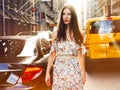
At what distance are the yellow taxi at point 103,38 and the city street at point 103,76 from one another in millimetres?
482

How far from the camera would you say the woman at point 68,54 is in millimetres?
4969

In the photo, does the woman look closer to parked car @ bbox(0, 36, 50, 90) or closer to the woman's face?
the woman's face

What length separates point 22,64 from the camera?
5.99 meters

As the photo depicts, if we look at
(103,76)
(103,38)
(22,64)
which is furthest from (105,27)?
(22,64)

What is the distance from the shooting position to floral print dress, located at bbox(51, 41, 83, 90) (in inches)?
195

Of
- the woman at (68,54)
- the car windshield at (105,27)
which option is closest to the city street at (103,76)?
the car windshield at (105,27)

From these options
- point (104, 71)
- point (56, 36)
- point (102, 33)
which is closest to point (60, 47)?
point (56, 36)

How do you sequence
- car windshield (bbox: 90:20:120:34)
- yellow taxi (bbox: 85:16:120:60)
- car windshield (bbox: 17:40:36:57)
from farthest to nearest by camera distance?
car windshield (bbox: 90:20:120:34) < yellow taxi (bbox: 85:16:120:60) < car windshield (bbox: 17:40:36:57)

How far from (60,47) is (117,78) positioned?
6576 mm

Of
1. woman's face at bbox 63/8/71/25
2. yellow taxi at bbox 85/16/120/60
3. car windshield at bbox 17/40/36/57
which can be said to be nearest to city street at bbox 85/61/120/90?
yellow taxi at bbox 85/16/120/60

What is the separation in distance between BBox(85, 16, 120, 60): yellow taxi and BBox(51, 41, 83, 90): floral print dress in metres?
8.61

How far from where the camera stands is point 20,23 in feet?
150

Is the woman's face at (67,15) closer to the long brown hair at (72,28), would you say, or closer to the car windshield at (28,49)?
the long brown hair at (72,28)

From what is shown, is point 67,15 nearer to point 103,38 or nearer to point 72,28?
point 72,28
